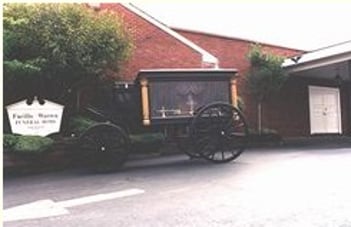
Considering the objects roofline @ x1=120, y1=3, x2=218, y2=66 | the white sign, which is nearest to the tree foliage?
roofline @ x1=120, y1=3, x2=218, y2=66

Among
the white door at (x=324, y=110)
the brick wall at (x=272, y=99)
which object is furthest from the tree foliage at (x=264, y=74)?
the white door at (x=324, y=110)

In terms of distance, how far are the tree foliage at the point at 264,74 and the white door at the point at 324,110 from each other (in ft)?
9.72

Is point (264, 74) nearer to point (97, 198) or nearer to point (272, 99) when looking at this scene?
point (272, 99)

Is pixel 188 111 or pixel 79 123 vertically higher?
pixel 188 111

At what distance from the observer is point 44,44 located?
9.72m

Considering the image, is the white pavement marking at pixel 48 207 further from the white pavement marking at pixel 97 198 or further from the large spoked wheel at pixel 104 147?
the large spoked wheel at pixel 104 147

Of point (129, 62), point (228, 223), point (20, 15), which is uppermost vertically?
point (20, 15)

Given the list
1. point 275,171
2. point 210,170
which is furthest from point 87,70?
point 275,171

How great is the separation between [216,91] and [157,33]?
4.00 meters

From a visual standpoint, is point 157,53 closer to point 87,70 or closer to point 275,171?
point 87,70

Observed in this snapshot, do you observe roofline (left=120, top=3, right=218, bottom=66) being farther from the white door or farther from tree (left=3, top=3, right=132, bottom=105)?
the white door

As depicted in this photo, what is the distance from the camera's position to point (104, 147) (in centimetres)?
871

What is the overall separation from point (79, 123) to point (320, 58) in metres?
7.57

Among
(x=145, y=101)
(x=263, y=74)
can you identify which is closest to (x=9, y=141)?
(x=145, y=101)
